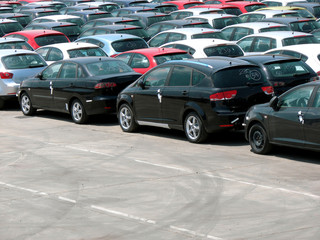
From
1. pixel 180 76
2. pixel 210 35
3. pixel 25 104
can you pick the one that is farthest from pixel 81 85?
pixel 210 35

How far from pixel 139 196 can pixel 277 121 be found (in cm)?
352

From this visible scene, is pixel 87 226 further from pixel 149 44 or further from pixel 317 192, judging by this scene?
pixel 149 44

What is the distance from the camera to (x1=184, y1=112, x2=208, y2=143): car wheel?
1500 centimetres

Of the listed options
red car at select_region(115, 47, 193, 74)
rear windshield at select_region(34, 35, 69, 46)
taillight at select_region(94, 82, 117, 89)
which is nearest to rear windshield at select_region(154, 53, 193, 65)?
red car at select_region(115, 47, 193, 74)

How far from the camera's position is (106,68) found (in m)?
18.5

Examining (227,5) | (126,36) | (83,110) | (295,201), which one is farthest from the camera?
(227,5)

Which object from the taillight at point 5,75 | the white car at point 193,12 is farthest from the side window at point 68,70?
the white car at point 193,12

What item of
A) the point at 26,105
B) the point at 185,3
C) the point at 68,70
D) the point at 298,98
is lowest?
the point at 26,105

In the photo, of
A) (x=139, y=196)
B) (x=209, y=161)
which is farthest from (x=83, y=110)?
(x=139, y=196)

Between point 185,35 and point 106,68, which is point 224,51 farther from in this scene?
point 106,68

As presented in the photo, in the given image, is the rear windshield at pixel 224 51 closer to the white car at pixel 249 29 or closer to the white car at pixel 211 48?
the white car at pixel 211 48

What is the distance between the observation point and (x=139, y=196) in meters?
11.1

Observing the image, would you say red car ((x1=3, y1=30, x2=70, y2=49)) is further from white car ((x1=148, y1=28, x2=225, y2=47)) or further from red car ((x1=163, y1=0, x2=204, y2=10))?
red car ((x1=163, y1=0, x2=204, y2=10))

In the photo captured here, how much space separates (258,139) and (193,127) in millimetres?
1631
